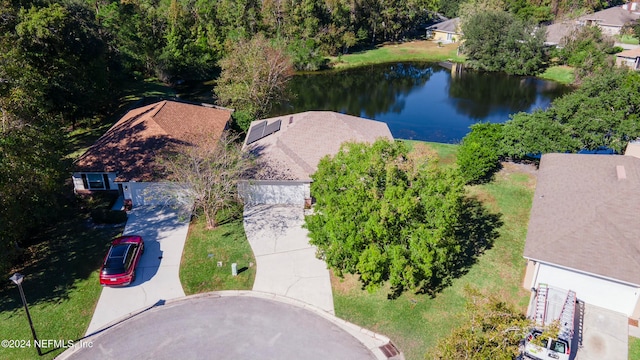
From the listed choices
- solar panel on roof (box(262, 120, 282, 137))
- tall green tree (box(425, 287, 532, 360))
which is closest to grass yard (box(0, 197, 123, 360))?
solar panel on roof (box(262, 120, 282, 137))

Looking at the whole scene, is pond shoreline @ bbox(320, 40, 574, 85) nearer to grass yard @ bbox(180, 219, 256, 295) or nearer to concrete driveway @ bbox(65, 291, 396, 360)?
grass yard @ bbox(180, 219, 256, 295)

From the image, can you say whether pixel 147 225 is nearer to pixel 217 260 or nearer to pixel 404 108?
pixel 217 260

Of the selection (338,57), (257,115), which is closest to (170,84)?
(257,115)

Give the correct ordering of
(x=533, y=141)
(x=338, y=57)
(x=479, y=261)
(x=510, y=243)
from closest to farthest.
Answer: (x=479, y=261) → (x=510, y=243) → (x=533, y=141) → (x=338, y=57)

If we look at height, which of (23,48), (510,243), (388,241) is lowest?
(510,243)

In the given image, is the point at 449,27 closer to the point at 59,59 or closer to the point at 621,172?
the point at 621,172

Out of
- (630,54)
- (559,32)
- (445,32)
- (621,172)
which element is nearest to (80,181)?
(621,172)
